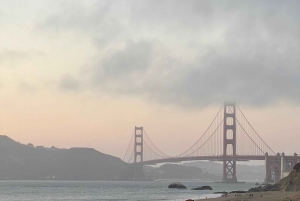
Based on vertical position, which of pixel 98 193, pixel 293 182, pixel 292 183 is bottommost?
pixel 98 193

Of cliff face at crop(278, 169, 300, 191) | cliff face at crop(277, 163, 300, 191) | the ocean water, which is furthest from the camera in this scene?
the ocean water

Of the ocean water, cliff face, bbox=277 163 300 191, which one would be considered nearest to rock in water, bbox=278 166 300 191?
cliff face, bbox=277 163 300 191

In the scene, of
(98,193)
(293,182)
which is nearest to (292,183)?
(293,182)

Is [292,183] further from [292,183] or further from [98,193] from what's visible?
[98,193]

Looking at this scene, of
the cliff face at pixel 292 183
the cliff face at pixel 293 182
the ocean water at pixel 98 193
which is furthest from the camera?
the ocean water at pixel 98 193

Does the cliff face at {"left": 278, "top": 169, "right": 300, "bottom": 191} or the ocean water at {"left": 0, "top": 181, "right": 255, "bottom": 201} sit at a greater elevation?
the cliff face at {"left": 278, "top": 169, "right": 300, "bottom": 191}

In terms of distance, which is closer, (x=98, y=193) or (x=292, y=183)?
(x=292, y=183)

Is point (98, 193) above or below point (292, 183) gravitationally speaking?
below

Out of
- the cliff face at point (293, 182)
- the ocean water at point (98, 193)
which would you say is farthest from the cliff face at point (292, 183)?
the ocean water at point (98, 193)

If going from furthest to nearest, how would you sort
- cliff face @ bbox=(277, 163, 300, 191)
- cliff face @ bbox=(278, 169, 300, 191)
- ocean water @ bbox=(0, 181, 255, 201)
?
ocean water @ bbox=(0, 181, 255, 201) < cliff face @ bbox=(277, 163, 300, 191) < cliff face @ bbox=(278, 169, 300, 191)

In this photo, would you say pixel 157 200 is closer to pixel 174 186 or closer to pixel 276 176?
pixel 174 186

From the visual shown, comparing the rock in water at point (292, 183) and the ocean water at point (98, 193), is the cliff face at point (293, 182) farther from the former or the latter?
the ocean water at point (98, 193)

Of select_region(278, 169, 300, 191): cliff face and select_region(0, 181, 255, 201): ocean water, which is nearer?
select_region(278, 169, 300, 191): cliff face

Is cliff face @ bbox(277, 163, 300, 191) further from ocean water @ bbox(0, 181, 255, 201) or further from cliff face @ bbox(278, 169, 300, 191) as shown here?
ocean water @ bbox(0, 181, 255, 201)
